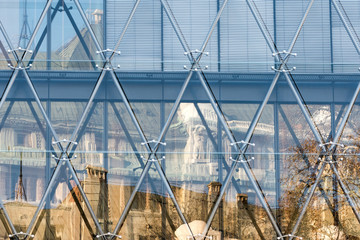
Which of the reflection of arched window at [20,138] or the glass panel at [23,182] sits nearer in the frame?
the glass panel at [23,182]

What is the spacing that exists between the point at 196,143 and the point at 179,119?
1.44 ft

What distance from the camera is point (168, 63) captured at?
9383 mm

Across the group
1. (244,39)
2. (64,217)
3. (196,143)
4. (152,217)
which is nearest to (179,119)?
(196,143)

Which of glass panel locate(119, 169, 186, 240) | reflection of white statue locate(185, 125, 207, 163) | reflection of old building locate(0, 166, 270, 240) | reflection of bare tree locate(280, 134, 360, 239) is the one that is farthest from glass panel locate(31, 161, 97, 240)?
reflection of bare tree locate(280, 134, 360, 239)

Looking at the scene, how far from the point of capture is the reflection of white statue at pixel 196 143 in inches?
356

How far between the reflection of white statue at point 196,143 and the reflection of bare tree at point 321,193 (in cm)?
122

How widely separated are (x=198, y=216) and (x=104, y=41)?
2985mm

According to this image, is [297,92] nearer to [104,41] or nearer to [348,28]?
[348,28]

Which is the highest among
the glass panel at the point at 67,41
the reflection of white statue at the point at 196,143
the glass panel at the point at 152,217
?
the glass panel at the point at 67,41

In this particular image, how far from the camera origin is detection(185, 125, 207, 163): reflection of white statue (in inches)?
356

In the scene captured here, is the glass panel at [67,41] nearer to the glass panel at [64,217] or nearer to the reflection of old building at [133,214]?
the reflection of old building at [133,214]

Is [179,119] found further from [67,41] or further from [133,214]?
[67,41]

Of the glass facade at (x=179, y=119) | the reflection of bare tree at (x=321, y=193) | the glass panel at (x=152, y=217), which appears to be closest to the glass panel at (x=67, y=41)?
the glass facade at (x=179, y=119)

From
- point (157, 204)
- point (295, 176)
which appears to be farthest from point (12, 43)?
point (295, 176)
